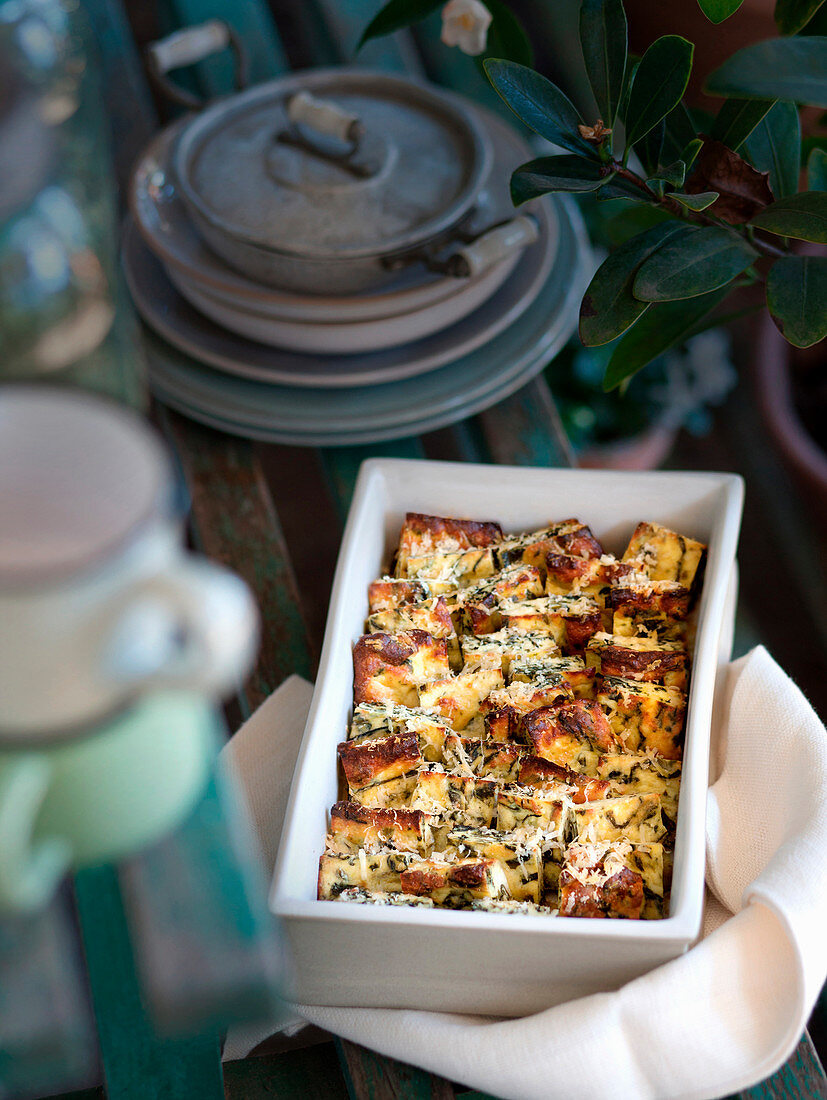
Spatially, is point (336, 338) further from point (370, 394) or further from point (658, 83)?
point (658, 83)

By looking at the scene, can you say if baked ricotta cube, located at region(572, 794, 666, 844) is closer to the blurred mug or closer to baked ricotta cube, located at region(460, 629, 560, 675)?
baked ricotta cube, located at region(460, 629, 560, 675)

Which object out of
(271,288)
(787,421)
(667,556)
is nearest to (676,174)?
(667,556)

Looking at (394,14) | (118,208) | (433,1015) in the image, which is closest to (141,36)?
(118,208)

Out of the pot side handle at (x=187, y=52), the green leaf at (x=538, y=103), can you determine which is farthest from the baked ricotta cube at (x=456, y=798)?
the pot side handle at (x=187, y=52)

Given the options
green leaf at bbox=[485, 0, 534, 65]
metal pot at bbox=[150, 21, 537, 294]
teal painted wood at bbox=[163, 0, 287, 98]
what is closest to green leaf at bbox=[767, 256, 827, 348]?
metal pot at bbox=[150, 21, 537, 294]

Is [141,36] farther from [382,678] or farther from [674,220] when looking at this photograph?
[382,678]
